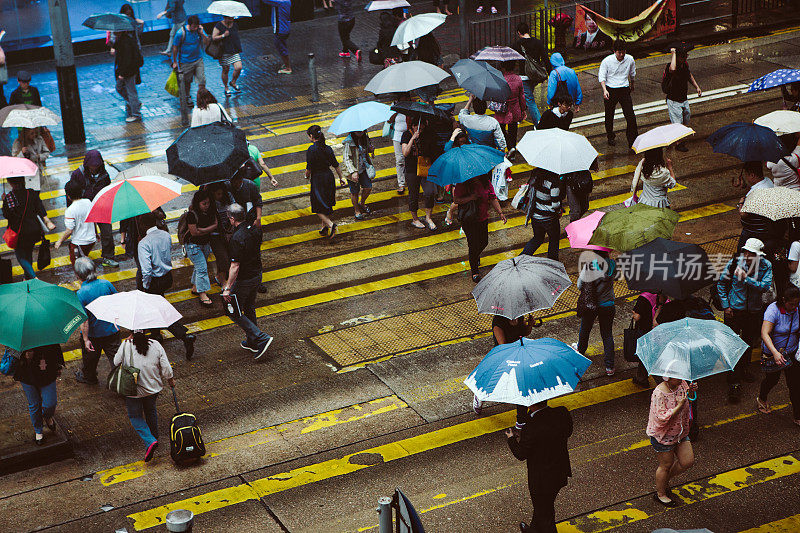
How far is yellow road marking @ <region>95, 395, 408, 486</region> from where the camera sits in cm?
902

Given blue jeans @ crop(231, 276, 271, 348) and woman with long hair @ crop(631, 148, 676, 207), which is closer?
blue jeans @ crop(231, 276, 271, 348)

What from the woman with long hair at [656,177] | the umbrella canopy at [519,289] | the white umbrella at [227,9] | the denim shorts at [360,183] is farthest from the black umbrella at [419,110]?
the white umbrella at [227,9]

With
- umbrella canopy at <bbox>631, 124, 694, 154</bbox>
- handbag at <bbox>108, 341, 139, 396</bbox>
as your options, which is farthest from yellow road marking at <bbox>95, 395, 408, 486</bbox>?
umbrella canopy at <bbox>631, 124, 694, 154</bbox>

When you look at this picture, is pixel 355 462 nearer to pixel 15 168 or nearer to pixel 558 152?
pixel 558 152

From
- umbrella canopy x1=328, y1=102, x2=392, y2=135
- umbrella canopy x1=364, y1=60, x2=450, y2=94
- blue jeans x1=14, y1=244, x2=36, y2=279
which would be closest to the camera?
blue jeans x1=14, y1=244, x2=36, y2=279

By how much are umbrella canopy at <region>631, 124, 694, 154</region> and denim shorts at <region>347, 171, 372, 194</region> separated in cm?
419

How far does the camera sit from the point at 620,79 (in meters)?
15.9

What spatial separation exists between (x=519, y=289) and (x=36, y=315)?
4.45 meters

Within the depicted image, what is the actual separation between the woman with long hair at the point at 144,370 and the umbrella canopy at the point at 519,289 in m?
3.04

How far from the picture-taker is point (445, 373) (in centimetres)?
1041

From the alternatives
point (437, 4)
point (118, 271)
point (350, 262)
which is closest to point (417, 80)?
point (350, 262)

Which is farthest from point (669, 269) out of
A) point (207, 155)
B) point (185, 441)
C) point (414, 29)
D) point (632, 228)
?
point (414, 29)

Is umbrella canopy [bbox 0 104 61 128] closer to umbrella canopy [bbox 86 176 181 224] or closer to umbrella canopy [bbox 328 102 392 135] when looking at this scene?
umbrella canopy [bbox 86 176 181 224]

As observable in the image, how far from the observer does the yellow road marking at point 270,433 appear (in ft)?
29.6
